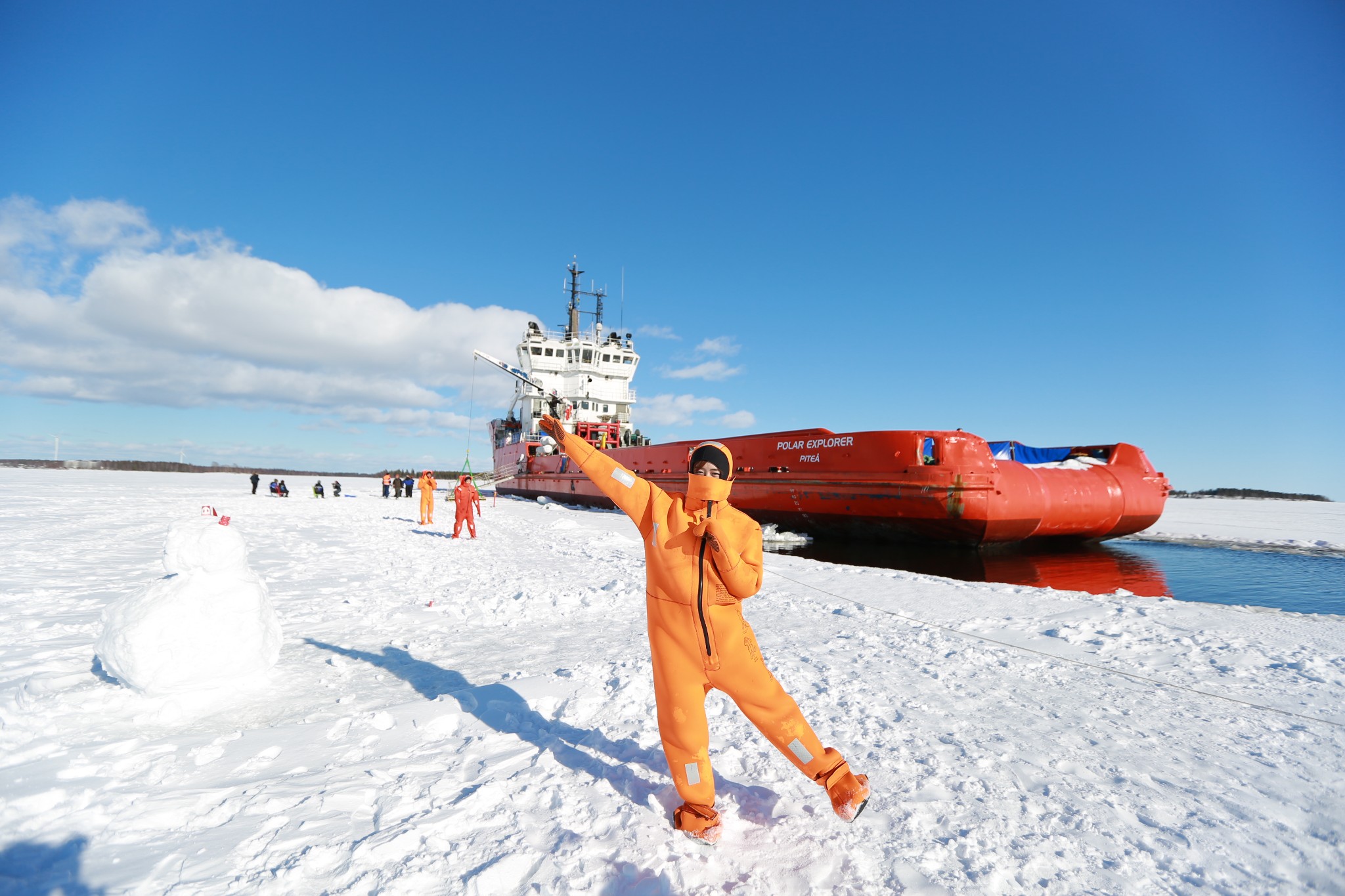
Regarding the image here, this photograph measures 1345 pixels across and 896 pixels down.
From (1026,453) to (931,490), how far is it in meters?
5.74

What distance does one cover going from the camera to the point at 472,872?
189 centimetres

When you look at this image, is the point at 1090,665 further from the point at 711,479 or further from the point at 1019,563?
the point at 1019,563

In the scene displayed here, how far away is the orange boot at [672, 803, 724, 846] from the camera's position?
82.8 inches

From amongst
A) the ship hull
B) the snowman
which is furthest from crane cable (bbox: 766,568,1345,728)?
the ship hull

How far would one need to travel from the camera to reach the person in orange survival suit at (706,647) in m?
2.12

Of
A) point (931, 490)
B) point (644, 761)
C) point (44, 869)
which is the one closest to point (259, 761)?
point (44, 869)

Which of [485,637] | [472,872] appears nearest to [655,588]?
[472,872]

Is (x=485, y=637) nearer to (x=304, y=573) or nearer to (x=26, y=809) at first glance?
(x=26, y=809)

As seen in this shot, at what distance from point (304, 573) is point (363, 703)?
15.9 ft

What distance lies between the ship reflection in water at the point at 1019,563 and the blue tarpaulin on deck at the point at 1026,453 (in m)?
2.29

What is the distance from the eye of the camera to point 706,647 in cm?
215

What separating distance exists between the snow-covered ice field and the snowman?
0.14m

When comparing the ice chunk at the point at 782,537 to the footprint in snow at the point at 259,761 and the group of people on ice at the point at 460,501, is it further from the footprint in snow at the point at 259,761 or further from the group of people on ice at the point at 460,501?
the footprint in snow at the point at 259,761

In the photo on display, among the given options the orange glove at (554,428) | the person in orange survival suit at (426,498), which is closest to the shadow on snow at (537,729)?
the orange glove at (554,428)
